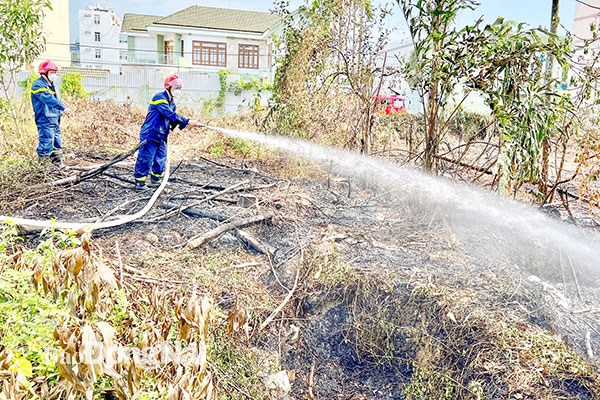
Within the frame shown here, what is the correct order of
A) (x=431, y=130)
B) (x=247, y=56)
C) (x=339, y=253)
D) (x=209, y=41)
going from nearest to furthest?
(x=339, y=253), (x=431, y=130), (x=209, y=41), (x=247, y=56)

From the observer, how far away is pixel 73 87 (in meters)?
17.3

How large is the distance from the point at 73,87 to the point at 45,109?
11.2 m

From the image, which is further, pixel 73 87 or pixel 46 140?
pixel 73 87

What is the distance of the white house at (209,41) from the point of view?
31781mm

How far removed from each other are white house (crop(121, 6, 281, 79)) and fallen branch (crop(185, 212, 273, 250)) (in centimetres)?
2672

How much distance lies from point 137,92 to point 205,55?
15.6m

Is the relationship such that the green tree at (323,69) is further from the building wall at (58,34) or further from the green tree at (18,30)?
the building wall at (58,34)

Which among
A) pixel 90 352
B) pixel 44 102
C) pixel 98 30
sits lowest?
pixel 90 352

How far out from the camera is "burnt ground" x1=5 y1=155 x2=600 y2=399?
3.45 m

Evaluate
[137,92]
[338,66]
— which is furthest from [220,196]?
[137,92]

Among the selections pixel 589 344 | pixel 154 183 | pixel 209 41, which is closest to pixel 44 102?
pixel 154 183

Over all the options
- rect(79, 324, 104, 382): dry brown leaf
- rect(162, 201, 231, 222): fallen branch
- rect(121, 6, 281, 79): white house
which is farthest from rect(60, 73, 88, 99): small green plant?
rect(79, 324, 104, 382): dry brown leaf

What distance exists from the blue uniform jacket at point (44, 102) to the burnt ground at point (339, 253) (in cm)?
136

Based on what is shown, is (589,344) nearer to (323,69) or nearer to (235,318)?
(235,318)
